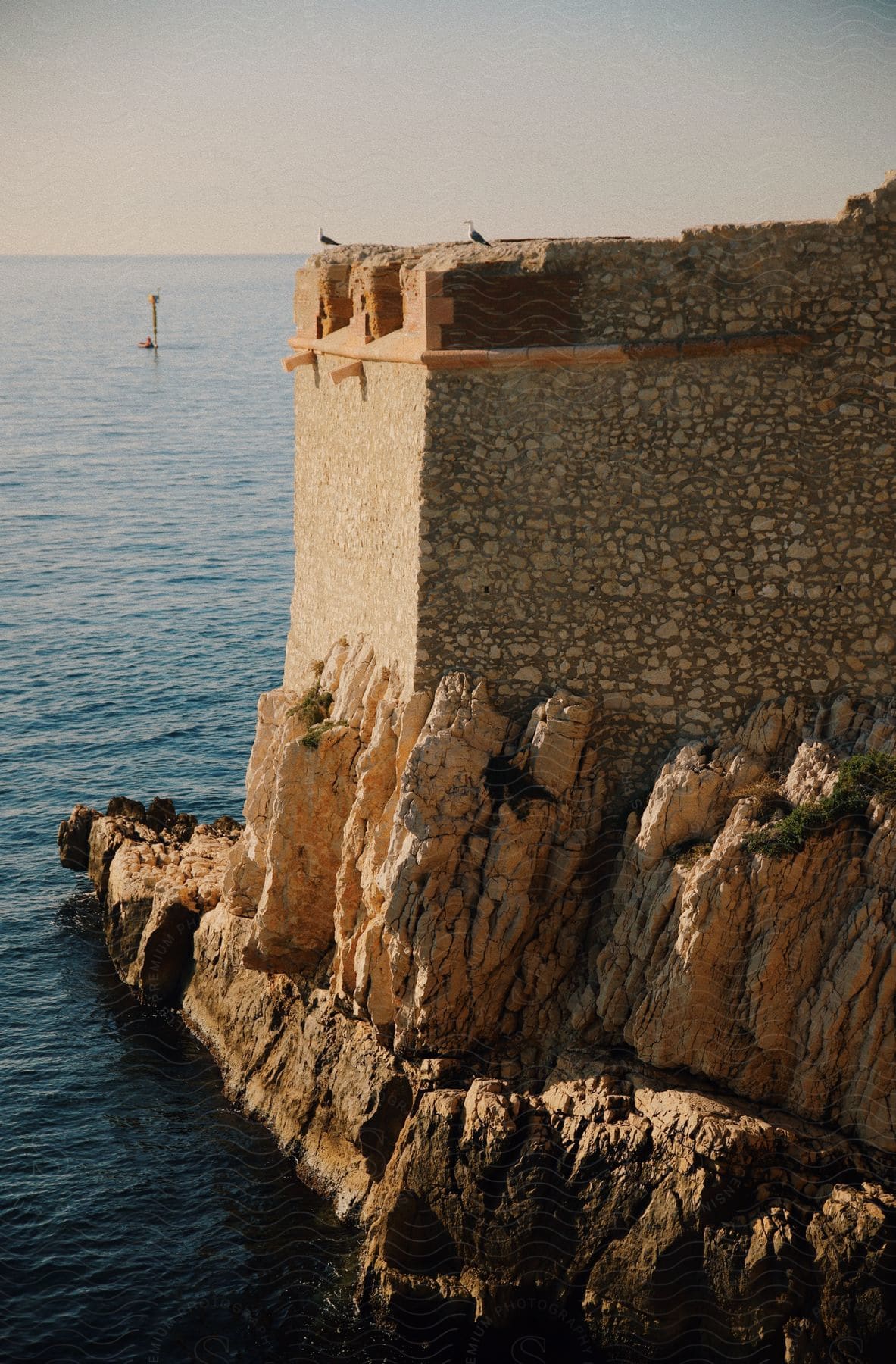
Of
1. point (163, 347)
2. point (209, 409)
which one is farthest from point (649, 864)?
point (163, 347)

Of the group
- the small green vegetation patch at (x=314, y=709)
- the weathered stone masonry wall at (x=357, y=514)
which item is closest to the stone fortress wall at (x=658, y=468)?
the weathered stone masonry wall at (x=357, y=514)

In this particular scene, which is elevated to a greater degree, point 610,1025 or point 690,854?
point 690,854

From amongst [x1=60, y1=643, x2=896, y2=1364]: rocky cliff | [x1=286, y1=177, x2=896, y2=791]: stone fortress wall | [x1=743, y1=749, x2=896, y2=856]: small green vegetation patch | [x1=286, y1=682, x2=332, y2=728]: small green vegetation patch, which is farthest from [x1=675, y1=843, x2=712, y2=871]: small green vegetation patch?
[x1=286, y1=682, x2=332, y2=728]: small green vegetation patch

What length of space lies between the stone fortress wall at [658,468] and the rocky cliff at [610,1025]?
640 millimetres

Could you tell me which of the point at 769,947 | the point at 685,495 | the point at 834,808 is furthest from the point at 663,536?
the point at 769,947

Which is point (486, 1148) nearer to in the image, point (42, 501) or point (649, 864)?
point (649, 864)

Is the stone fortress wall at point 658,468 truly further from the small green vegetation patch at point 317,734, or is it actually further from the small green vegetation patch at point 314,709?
the small green vegetation patch at point 314,709

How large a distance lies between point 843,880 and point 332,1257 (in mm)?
7352

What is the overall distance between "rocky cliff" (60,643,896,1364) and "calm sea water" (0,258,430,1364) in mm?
1103

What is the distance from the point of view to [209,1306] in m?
15.3

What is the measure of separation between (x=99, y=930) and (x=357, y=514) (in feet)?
33.2

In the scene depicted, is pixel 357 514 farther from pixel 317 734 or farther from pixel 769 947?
pixel 769 947

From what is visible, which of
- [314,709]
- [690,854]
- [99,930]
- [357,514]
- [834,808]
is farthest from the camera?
[99,930]

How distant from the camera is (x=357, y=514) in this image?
18453 mm
